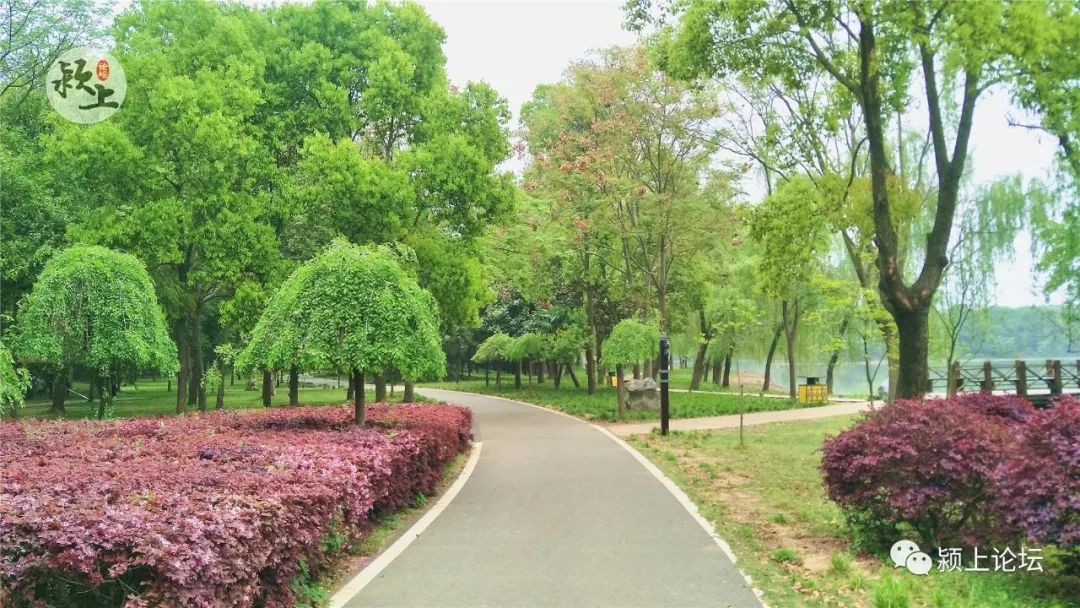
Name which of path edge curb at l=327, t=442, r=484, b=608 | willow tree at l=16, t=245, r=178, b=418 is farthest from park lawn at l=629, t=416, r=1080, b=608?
willow tree at l=16, t=245, r=178, b=418

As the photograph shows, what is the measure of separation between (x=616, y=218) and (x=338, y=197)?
967 cm

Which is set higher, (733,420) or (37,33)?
(37,33)

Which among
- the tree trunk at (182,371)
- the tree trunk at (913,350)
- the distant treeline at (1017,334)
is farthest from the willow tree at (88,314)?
the distant treeline at (1017,334)

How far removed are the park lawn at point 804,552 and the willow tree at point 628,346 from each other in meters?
7.46

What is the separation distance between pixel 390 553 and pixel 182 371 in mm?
15612

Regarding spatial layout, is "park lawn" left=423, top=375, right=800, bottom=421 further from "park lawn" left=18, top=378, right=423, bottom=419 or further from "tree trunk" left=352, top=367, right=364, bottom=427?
"tree trunk" left=352, top=367, right=364, bottom=427

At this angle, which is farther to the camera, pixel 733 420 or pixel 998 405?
pixel 733 420

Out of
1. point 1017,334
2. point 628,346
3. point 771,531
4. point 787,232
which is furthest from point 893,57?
point 1017,334

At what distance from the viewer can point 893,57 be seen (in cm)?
1083

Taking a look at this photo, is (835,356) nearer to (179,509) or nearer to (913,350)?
(913,350)

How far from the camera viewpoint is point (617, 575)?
6.00 meters

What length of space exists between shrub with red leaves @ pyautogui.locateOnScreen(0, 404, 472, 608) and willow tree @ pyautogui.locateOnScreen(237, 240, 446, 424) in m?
1.21

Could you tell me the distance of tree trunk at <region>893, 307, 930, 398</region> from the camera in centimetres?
991

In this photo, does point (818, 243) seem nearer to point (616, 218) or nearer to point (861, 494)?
point (861, 494)
